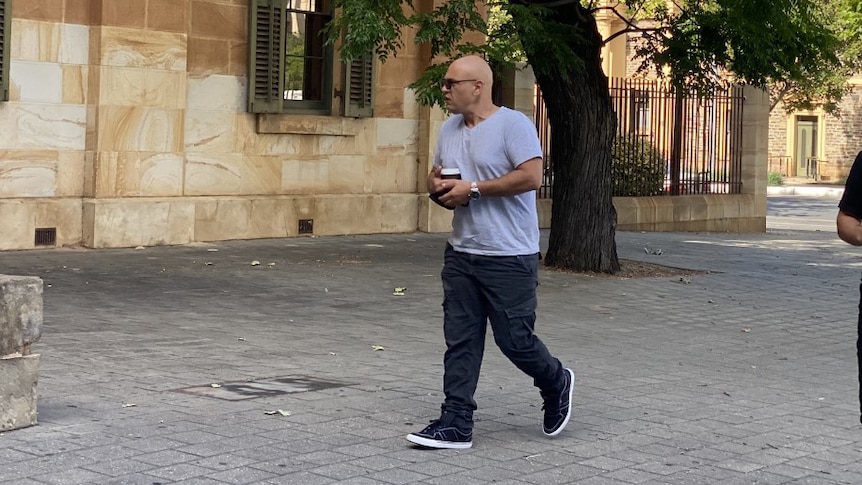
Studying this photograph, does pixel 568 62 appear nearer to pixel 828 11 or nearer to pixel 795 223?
pixel 795 223

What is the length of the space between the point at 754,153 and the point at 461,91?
1819 centimetres

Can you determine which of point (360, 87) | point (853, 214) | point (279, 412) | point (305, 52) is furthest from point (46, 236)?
point (853, 214)

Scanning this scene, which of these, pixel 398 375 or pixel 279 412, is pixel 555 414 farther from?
pixel 398 375

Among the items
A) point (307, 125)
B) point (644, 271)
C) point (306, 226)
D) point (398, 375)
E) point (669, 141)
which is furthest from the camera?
point (669, 141)

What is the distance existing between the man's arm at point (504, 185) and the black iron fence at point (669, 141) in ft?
45.9

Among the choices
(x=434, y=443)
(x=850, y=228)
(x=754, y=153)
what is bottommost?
(x=434, y=443)

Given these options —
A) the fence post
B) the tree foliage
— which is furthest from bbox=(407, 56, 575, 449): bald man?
the fence post

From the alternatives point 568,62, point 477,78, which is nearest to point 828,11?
point 568,62

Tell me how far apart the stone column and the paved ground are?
0.10 m

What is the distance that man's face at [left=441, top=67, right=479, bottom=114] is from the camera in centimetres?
617

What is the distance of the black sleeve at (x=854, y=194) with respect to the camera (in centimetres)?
477

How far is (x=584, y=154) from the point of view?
14.3 meters

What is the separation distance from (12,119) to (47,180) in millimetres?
741

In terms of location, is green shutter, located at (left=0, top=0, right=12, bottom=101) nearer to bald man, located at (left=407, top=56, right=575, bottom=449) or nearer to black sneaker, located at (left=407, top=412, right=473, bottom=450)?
bald man, located at (left=407, top=56, right=575, bottom=449)
